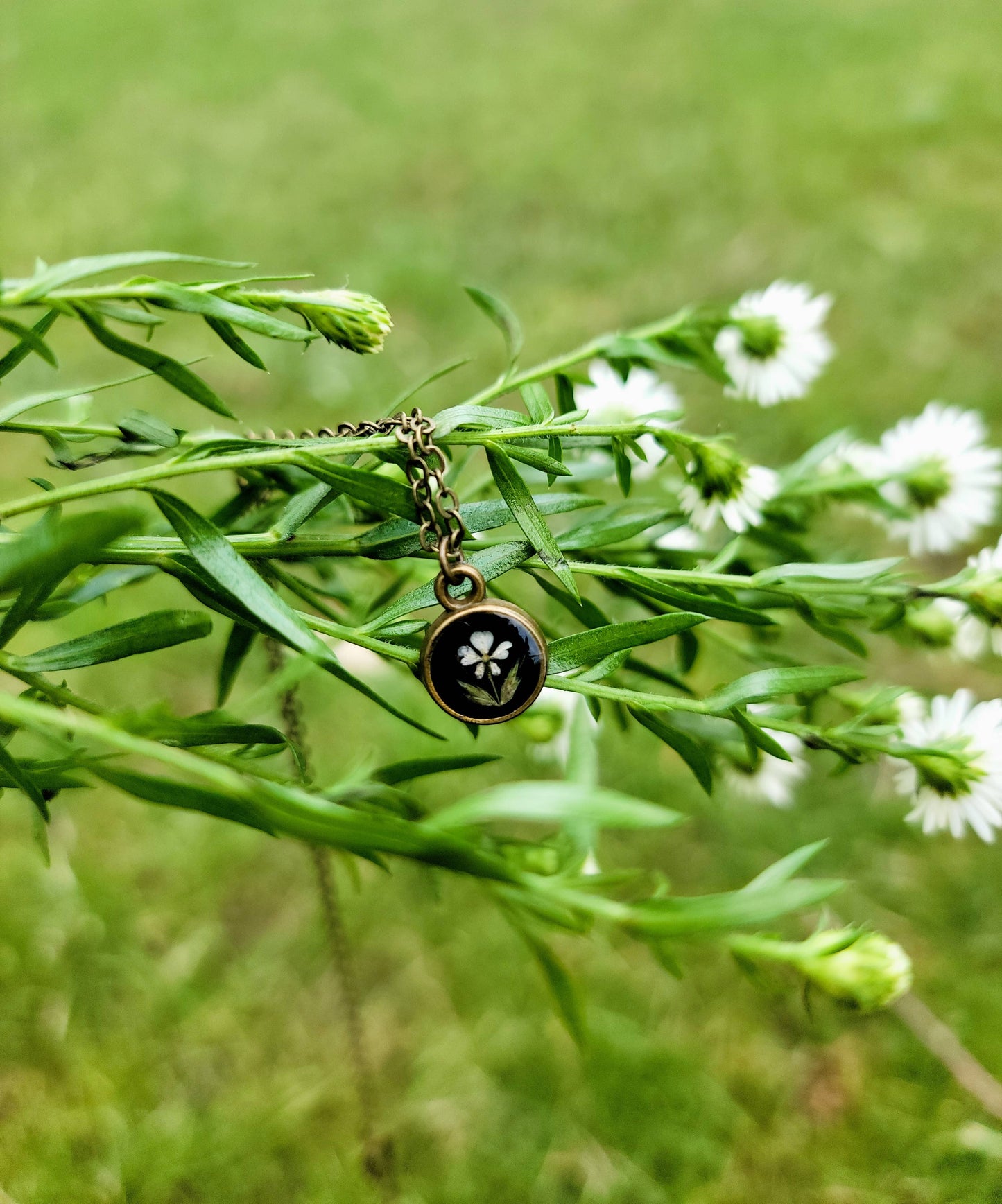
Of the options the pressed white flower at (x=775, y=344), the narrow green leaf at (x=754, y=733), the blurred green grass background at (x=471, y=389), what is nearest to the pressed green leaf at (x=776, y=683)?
the narrow green leaf at (x=754, y=733)

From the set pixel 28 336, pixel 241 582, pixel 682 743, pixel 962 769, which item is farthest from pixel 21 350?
pixel 962 769

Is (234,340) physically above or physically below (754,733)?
above

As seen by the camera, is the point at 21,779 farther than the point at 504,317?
No

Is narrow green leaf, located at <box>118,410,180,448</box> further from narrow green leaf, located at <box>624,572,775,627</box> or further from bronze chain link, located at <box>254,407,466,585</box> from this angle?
narrow green leaf, located at <box>624,572,775,627</box>

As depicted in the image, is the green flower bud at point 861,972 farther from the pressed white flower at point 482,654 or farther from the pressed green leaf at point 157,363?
the pressed green leaf at point 157,363

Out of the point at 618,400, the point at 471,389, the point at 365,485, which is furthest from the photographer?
the point at 471,389

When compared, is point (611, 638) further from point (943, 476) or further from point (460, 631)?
point (943, 476)

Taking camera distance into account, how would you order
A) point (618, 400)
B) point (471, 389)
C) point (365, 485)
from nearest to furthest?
point (365, 485) < point (618, 400) < point (471, 389)

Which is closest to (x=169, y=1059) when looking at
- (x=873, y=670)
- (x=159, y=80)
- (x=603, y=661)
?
(x=603, y=661)
